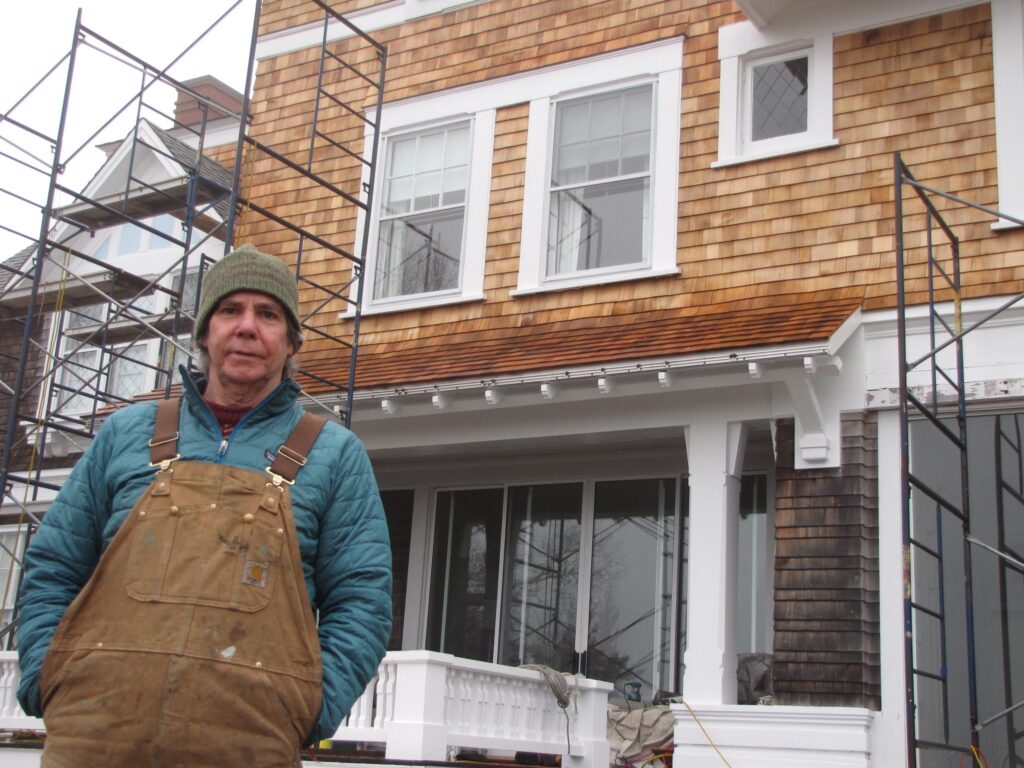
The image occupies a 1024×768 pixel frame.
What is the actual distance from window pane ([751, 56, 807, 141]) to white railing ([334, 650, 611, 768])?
4349 mm

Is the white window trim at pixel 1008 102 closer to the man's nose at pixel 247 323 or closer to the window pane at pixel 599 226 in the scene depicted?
the window pane at pixel 599 226

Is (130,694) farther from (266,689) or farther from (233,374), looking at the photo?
(233,374)

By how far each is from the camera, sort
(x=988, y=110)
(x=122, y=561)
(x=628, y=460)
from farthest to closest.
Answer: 1. (x=628, y=460)
2. (x=988, y=110)
3. (x=122, y=561)

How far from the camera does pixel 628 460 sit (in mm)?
10008

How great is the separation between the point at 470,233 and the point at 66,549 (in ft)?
26.9

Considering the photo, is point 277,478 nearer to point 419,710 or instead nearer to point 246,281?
point 246,281

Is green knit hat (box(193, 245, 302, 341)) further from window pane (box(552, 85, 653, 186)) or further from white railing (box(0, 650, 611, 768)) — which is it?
window pane (box(552, 85, 653, 186))

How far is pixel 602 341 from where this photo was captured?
8.97 m

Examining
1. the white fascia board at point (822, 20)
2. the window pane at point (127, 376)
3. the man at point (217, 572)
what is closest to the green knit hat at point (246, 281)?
the man at point (217, 572)

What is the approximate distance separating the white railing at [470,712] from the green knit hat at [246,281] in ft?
14.8

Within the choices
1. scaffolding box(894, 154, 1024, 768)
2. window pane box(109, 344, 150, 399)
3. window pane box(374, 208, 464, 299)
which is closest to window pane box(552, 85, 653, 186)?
window pane box(374, 208, 464, 299)

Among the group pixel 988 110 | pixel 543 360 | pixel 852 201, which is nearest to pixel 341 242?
pixel 543 360

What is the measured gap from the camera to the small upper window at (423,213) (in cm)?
1091

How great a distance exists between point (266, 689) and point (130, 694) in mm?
244
